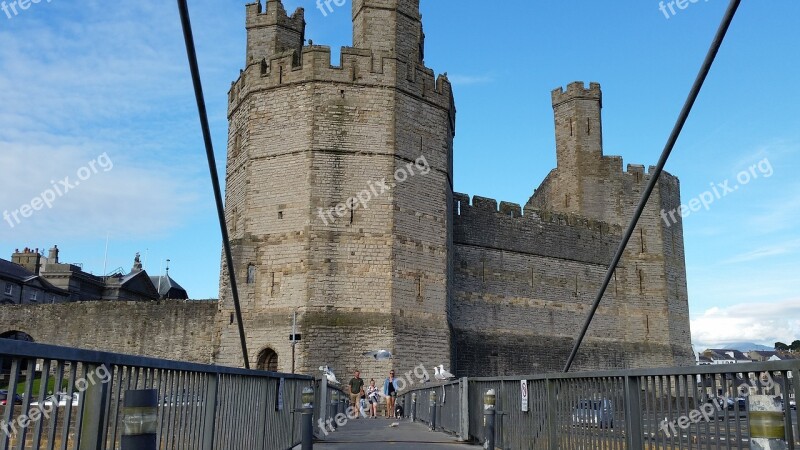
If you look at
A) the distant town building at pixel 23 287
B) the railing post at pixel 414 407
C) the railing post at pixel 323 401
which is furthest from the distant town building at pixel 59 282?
the railing post at pixel 323 401

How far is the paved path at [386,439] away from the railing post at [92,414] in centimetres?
647

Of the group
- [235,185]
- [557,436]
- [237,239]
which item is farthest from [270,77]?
[557,436]

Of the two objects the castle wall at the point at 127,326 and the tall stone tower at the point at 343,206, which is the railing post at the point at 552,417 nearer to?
A: the tall stone tower at the point at 343,206

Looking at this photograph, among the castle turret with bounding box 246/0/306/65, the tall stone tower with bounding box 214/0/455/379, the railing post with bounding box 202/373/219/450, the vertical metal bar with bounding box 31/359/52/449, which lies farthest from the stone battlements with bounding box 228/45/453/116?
the vertical metal bar with bounding box 31/359/52/449

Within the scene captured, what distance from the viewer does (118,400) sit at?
366cm

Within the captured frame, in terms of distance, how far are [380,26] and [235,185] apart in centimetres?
699

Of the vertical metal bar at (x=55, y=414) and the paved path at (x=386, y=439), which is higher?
the vertical metal bar at (x=55, y=414)

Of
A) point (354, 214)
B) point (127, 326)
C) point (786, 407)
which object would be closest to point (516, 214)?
point (354, 214)

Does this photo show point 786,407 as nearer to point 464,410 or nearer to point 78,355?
point 78,355

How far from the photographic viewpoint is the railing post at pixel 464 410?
1038 centimetres

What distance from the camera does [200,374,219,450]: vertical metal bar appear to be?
5.32 meters

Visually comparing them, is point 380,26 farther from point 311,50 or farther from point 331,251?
point 331,251

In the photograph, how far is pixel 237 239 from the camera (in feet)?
70.1

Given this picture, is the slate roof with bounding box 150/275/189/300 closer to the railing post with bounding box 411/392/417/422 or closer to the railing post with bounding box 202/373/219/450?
the railing post with bounding box 411/392/417/422
